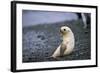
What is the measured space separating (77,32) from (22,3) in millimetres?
485

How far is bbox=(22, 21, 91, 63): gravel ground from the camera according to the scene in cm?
150

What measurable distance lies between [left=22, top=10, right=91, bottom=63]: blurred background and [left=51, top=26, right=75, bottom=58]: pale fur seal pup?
3 cm

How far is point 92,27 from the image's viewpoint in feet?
5.54

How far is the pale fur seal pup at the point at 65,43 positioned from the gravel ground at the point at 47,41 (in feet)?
0.09

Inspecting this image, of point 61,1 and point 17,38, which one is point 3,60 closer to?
point 17,38

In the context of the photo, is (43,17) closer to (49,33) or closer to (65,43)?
(49,33)

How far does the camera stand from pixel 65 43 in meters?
1.61

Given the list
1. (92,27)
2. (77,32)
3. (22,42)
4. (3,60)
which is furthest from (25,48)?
(92,27)

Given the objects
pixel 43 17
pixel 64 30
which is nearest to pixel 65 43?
pixel 64 30

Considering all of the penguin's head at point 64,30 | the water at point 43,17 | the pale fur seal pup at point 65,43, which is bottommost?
the pale fur seal pup at point 65,43

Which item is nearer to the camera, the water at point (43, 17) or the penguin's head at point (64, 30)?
A: the water at point (43, 17)

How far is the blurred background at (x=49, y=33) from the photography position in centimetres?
150

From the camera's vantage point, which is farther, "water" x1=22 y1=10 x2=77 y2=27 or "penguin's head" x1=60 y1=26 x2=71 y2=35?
"penguin's head" x1=60 y1=26 x2=71 y2=35

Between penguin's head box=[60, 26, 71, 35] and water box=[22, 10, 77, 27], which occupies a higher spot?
water box=[22, 10, 77, 27]
